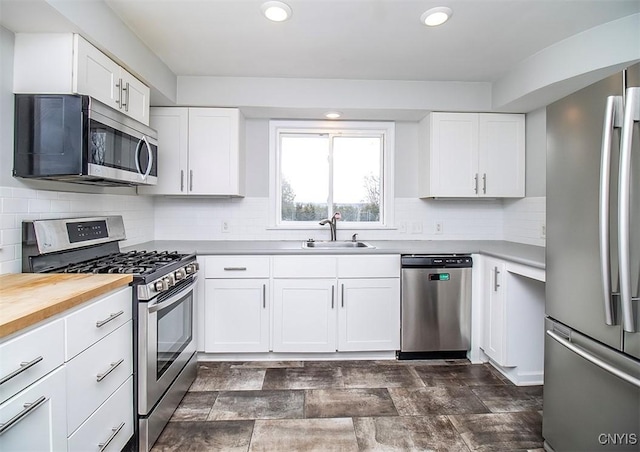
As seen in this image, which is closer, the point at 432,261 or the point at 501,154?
the point at 432,261

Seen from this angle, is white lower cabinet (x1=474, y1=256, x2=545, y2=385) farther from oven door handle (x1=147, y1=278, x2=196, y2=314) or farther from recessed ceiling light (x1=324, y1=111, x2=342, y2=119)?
oven door handle (x1=147, y1=278, x2=196, y2=314)

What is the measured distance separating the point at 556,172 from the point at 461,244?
1.47 m

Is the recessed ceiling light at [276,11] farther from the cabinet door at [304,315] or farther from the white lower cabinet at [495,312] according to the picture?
the white lower cabinet at [495,312]

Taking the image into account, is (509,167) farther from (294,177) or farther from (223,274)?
(223,274)

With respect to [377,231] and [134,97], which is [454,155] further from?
[134,97]

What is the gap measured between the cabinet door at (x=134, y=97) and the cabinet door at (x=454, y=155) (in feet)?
7.69

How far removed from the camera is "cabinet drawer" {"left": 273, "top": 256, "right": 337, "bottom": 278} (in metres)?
2.69

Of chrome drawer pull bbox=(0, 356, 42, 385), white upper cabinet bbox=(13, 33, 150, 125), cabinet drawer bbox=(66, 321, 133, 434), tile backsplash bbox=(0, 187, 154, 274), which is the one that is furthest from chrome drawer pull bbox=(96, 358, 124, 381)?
white upper cabinet bbox=(13, 33, 150, 125)

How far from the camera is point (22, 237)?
5.57ft

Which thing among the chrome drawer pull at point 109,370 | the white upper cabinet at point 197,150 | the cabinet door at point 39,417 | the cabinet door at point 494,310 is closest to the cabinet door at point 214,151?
the white upper cabinet at point 197,150

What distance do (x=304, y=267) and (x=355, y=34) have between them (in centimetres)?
169

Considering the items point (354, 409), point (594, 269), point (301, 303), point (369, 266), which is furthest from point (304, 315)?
point (594, 269)

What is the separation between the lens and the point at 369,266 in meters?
2.71

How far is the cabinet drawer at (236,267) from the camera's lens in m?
2.65
